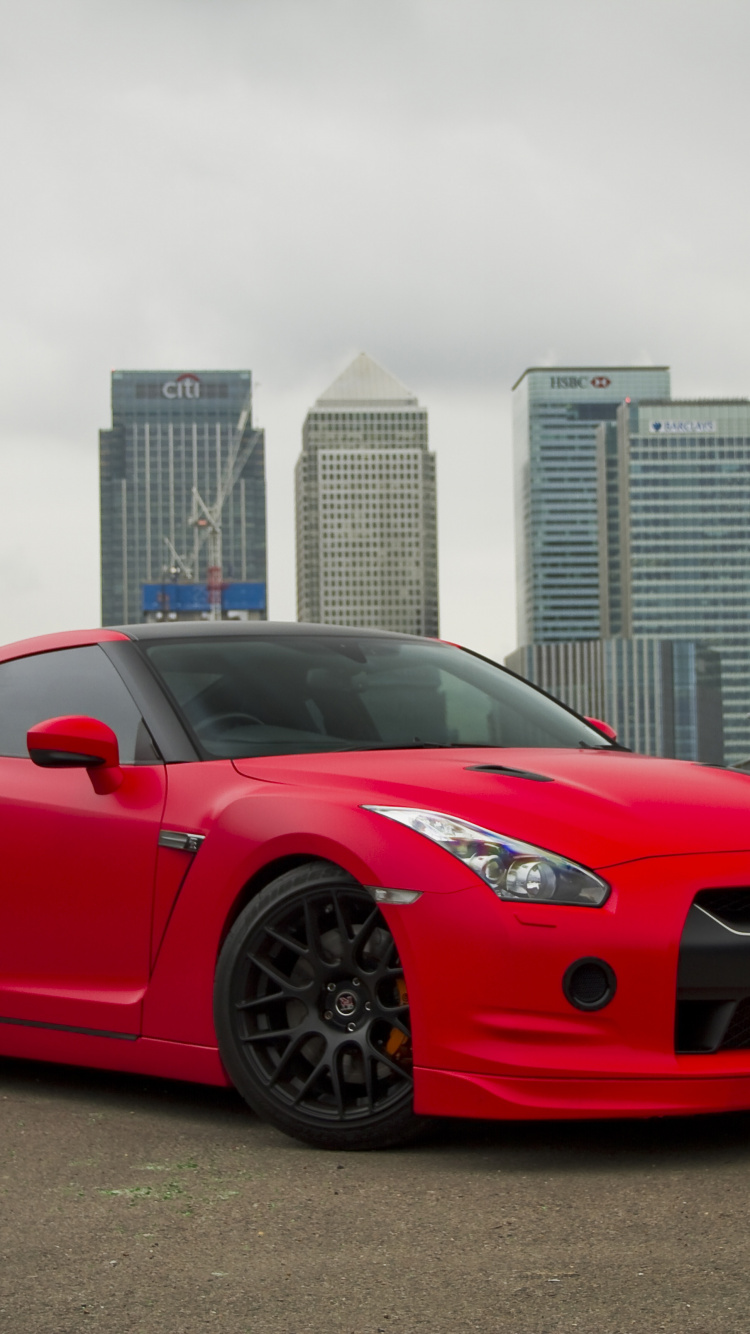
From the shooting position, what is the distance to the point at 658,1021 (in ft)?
10.8

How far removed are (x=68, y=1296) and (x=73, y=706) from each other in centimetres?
241

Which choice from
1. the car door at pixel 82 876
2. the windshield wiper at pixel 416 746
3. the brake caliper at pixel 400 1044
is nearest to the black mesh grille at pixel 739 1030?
the brake caliper at pixel 400 1044

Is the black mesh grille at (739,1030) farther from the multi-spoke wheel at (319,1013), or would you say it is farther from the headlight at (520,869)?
the multi-spoke wheel at (319,1013)

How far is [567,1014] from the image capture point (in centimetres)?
329

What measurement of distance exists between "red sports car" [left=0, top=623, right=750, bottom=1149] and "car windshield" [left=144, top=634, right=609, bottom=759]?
0.4 inches

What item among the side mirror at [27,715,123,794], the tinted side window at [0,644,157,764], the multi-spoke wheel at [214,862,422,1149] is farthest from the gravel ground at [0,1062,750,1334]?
the tinted side window at [0,644,157,764]

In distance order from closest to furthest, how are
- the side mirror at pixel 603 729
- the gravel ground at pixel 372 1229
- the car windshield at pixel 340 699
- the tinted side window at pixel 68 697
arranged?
the gravel ground at pixel 372 1229, the car windshield at pixel 340 699, the tinted side window at pixel 68 697, the side mirror at pixel 603 729

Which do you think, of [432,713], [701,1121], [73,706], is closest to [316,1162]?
[701,1121]

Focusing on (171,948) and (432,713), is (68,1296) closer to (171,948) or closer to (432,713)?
(171,948)

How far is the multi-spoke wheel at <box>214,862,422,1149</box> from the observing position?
3.46 metres

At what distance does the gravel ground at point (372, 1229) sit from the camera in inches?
94.3

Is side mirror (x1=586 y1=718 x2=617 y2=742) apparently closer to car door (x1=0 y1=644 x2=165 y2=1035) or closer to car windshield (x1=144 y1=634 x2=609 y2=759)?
car windshield (x1=144 y1=634 x2=609 y2=759)

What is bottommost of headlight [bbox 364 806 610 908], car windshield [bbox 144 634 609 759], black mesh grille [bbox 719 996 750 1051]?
black mesh grille [bbox 719 996 750 1051]

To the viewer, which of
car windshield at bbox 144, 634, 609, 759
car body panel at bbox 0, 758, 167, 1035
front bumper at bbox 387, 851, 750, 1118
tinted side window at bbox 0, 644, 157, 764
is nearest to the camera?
front bumper at bbox 387, 851, 750, 1118
